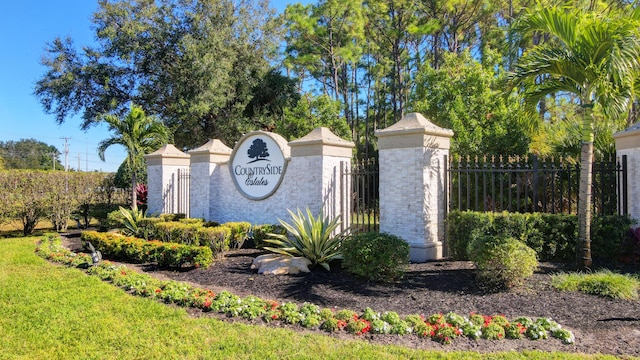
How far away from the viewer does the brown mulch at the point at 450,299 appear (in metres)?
4.50

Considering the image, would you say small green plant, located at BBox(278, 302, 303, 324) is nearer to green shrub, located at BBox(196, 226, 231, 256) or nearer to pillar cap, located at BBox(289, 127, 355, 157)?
green shrub, located at BBox(196, 226, 231, 256)

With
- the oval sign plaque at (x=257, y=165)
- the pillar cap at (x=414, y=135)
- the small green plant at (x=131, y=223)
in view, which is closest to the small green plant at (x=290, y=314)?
the pillar cap at (x=414, y=135)

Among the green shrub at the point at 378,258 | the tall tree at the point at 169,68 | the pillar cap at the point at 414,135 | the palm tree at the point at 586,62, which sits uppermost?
the tall tree at the point at 169,68

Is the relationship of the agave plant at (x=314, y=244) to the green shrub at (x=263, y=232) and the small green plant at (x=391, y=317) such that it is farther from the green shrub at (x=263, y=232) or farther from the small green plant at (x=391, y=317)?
the small green plant at (x=391, y=317)

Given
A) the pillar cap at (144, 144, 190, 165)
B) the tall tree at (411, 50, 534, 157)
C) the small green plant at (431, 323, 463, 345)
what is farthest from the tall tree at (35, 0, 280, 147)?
the small green plant at (431, 323, 463, 345)

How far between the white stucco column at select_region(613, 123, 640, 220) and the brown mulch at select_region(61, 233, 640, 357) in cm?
209

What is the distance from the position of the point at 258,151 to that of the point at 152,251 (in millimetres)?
4103

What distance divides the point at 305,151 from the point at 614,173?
6.40 m

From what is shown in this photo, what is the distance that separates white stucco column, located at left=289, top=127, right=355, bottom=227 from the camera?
10.0 m

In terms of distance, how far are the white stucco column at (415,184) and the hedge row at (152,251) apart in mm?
3577

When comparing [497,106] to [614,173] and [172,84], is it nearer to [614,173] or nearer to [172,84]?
[614,173]

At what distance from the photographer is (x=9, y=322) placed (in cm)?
533

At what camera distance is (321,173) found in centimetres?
998

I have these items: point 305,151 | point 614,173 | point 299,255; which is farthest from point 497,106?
point 299,255
